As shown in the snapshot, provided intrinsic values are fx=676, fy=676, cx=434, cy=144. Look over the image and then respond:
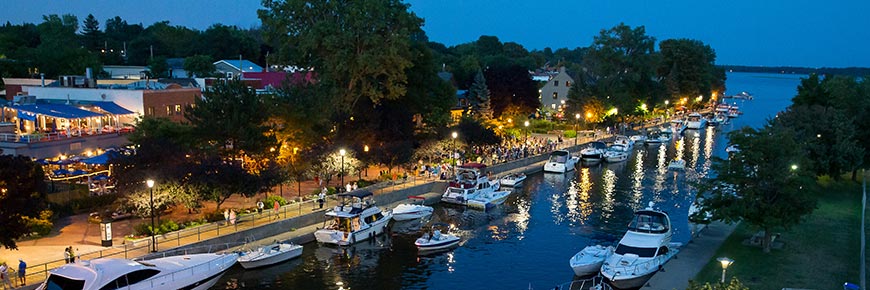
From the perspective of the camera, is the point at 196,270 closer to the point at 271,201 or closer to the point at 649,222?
the point at 271,201

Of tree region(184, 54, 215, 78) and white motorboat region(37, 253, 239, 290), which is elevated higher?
tree region(184, 54, 215, 78)

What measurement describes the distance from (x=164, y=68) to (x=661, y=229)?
85835 mm

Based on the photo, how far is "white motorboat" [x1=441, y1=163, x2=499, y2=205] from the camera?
47.9 metres

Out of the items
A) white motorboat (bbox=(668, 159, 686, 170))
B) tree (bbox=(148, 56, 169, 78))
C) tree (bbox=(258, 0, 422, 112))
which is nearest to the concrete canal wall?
tree (bbox=(258, 0, 422, 112))

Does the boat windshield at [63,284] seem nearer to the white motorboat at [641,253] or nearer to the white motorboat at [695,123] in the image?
the white motorboat at [641,253]

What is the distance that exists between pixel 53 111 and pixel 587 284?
3846 cm

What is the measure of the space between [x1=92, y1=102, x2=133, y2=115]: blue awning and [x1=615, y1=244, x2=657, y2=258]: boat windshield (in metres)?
38.1

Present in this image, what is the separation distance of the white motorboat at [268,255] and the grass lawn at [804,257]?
1850cm

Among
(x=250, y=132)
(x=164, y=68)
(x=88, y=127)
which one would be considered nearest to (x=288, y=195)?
(x=250, y=132)

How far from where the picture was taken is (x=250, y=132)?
137 ft

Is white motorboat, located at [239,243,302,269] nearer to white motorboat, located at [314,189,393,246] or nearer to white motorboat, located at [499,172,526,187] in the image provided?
white motorboat, located at [314,189,393,246]

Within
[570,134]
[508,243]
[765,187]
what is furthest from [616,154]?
[765,187]

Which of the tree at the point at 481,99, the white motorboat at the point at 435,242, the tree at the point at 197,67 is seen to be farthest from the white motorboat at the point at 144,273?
the tree at the point at 197,67

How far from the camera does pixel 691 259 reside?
3022 cm
